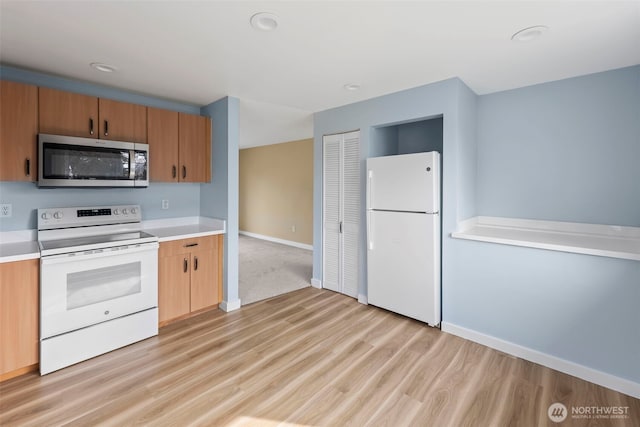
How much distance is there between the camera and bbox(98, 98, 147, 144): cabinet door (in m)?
2.78

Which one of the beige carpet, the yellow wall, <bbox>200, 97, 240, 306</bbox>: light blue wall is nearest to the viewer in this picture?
<bbox>200, 97, 240, 306</bbox>: light blue wall

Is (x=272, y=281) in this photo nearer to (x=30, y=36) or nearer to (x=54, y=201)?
(x=54, y=201)

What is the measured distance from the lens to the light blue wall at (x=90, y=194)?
2529 mm

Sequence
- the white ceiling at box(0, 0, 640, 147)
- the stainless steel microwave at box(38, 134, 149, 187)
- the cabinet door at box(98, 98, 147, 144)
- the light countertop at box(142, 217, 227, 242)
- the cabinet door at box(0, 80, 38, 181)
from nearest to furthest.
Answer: the white ceiling at box(0, 0, 640, 147) < the cabinet door at box(0, 80, 38, 181) < the stainless steel microwave at box(38, 134, 149, 187) < the cabinet door at box(98, 98, 147, 144) < the light countertop at box(142, 217, 227, 242)

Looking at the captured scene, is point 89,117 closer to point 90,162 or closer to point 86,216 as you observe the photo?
point 90,162

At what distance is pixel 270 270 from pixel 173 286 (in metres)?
2.04

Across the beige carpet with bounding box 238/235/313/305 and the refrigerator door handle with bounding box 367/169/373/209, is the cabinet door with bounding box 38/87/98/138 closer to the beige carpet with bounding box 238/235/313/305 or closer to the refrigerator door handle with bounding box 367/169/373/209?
the beige carpet with bounding box 238/235/313/305

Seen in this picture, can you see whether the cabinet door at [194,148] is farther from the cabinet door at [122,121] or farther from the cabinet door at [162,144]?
the cabinet door at [122,121]

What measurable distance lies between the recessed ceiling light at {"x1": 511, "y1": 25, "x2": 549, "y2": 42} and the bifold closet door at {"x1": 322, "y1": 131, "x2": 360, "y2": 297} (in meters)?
1.80

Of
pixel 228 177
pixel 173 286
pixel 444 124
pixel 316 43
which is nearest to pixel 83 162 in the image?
pixel 228 177

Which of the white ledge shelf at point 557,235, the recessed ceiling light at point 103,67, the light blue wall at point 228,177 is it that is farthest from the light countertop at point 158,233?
the white ledge shelf at point 557,235

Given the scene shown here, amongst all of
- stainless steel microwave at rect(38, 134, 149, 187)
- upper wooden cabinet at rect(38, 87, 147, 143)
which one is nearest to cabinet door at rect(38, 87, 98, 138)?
upper wooden cabinet at rect(38, 87, 147, 143)

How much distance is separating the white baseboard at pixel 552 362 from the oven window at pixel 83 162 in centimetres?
350

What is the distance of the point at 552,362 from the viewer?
89.9 inches
